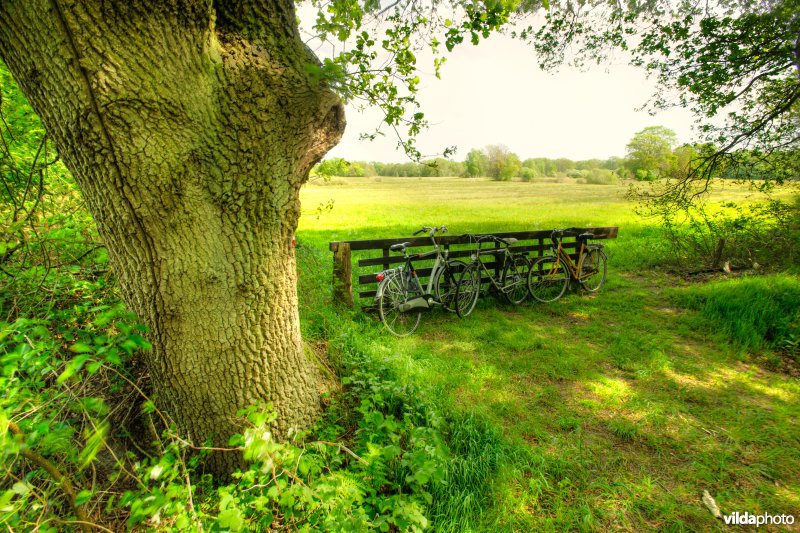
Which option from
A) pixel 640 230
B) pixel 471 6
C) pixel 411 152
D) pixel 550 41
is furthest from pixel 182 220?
pixel 640 230

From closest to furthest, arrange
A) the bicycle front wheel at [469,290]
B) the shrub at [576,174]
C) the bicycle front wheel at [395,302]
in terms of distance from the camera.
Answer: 1. the bicycle front wheel at [395,302]
2. the bicycle front wheel at [469,290]
3. the shrub at [576,174]

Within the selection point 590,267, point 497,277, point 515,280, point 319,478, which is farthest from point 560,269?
point 319,478

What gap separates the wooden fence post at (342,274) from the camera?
16.8 feet

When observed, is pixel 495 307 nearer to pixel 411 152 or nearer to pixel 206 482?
pixel 411 152

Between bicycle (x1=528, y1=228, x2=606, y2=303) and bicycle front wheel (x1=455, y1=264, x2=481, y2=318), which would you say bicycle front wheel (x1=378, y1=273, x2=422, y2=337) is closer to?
bicycle front wheel (x1=455, y1=264, x2=481, y2=318)

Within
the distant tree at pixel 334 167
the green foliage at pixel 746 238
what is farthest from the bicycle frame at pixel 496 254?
the green foliage at pixel 746 238

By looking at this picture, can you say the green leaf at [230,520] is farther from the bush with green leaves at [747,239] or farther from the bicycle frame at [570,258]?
the bush with green leaves at [747,239]

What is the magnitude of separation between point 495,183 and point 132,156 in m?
35.4

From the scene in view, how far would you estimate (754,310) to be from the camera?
4.94 m

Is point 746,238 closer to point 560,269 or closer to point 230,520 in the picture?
point 560,269

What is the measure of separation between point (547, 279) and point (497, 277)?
3.36 ft

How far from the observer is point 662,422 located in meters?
3.17

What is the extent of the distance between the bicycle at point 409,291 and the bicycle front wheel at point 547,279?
1680 millimetres

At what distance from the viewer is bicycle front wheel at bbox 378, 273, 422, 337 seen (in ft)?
16.2
